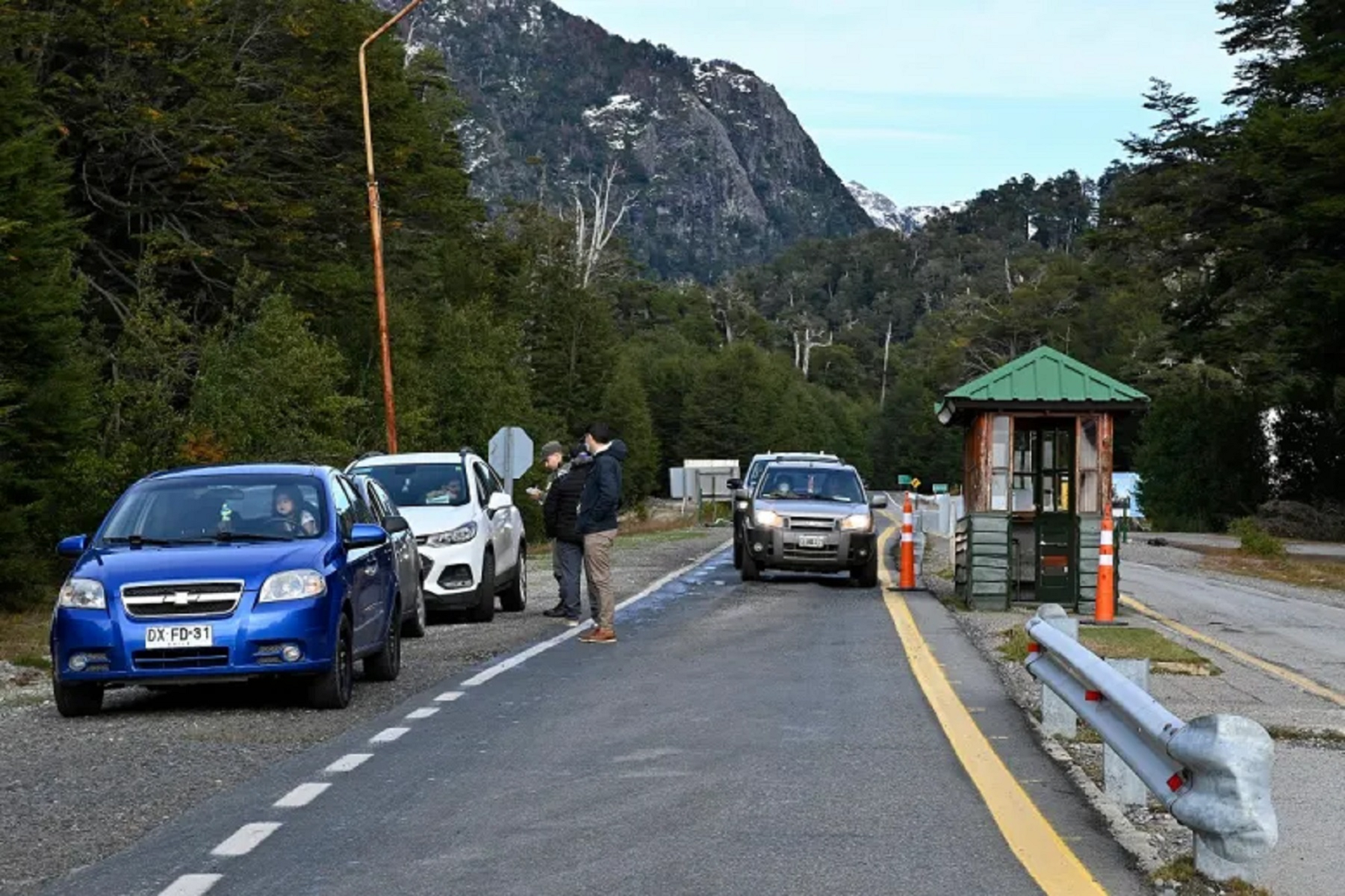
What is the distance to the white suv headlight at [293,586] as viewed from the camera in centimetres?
1344

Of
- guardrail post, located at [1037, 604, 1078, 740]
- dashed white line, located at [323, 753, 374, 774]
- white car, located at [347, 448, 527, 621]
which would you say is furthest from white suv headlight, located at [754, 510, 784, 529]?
dashed white line, located at [323, 753, 374, 774]

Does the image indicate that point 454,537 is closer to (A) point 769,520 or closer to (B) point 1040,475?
(B) point 1040,475

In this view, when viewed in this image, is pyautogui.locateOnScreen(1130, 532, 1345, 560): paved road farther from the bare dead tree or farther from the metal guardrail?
the bare dead tree

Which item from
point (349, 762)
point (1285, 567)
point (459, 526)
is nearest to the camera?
point (349, 762)

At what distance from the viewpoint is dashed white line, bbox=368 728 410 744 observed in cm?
1189

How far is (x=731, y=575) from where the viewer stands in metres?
33.0

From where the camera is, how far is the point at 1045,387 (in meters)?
24.2

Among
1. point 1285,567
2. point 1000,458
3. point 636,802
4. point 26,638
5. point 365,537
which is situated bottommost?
point 26,638

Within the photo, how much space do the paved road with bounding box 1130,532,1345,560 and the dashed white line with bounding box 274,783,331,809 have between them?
3723 centimetres

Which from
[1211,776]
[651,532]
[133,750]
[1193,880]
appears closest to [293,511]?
[133,750]

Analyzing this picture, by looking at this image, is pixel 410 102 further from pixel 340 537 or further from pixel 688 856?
pixel 688 856

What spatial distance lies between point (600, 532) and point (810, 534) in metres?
10.6

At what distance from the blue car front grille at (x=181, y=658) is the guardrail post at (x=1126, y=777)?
5.94 metres

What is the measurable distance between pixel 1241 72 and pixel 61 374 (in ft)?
118
